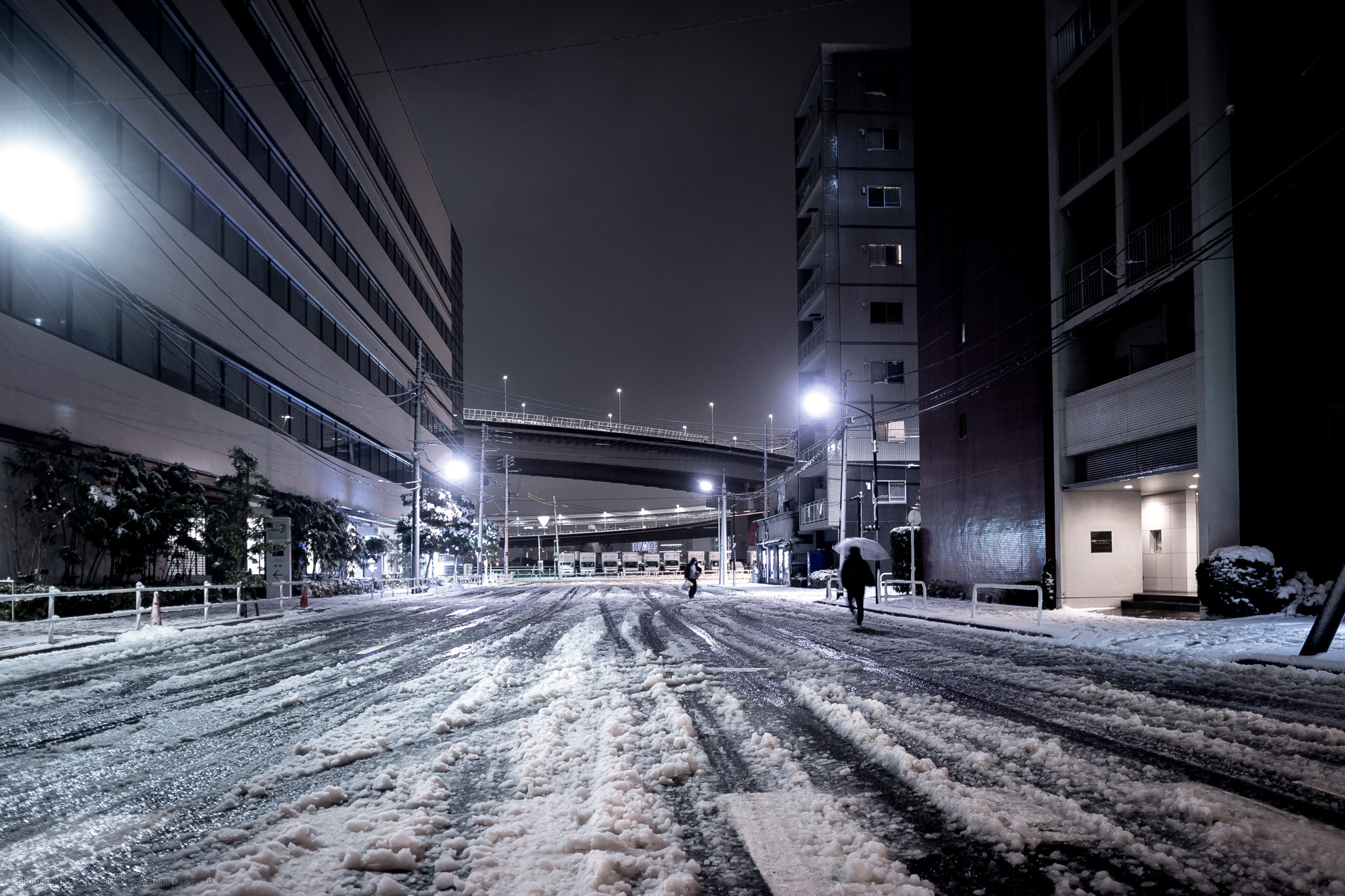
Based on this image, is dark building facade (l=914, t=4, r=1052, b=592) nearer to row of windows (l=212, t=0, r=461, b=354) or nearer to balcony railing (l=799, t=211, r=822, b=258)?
balcony railing (l=799, t=211, r=822, b=258)

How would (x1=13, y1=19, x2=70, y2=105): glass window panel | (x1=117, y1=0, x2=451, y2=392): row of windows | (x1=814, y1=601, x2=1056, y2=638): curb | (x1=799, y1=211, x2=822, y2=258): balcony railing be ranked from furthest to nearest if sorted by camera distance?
1. (x1=799, y1=211, x2=822, y2=258): balcony railing
2. (x1=117, y1=0, x2=451, y2=392): row of windows
3. (x1=13, y1=19, x2=70, y2=105): glass window panel
4. (x1=814, y1=601, x2=1056, y2=638): curb

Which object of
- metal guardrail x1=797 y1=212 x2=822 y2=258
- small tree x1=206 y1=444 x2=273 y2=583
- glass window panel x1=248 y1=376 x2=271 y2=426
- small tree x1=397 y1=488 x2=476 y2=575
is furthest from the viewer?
small tree x1=397 y1=488 x2=476 y2=575

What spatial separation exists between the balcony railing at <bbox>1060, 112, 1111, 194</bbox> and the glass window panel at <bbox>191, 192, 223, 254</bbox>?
30579 mm

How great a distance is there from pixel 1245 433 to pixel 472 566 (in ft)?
262

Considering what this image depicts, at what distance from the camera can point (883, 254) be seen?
49.2m

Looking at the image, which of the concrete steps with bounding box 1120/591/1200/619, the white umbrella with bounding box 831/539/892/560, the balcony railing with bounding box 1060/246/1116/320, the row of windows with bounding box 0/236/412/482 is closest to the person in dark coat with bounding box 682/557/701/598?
the white umbrella with bounding box 831/539/892/560

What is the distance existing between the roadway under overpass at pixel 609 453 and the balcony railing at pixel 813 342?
52.7 feet

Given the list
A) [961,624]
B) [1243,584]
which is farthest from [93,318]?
[1243,584]

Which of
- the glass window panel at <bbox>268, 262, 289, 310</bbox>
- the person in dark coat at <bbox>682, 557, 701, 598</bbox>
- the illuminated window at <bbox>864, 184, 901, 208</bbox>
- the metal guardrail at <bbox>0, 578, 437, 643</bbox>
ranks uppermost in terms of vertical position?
the illuminated window at <bbox>864, 184, 901, 208</bbox>

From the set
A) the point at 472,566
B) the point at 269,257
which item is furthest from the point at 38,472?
the point at 472,566

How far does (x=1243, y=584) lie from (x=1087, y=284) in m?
10.7

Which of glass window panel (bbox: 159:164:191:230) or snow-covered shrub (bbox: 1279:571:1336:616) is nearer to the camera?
snow-covered shrub (bbox: 1279:571:1336:616)

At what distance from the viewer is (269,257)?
35.6 metres

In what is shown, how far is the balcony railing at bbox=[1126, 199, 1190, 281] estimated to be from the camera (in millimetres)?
19656
